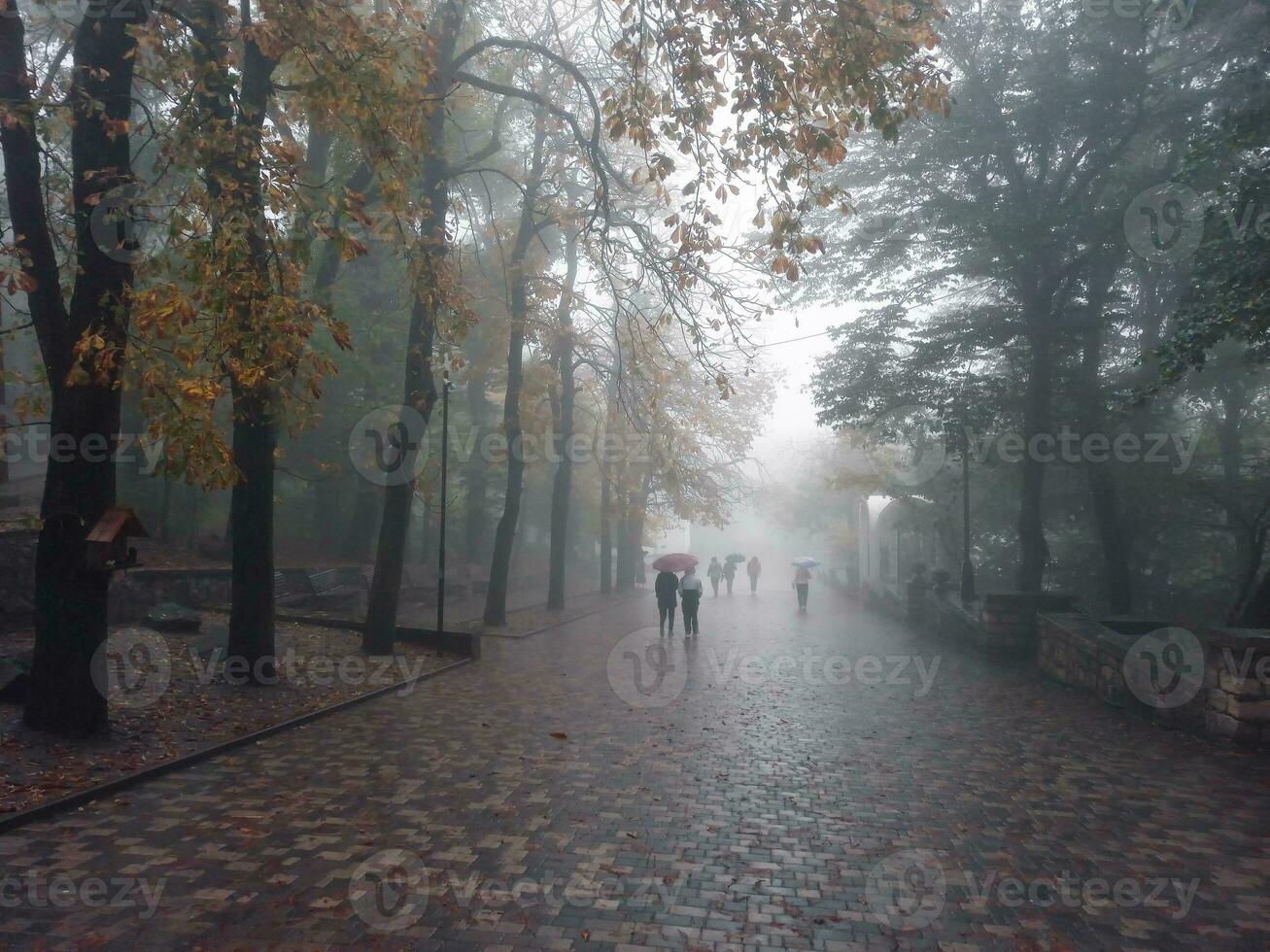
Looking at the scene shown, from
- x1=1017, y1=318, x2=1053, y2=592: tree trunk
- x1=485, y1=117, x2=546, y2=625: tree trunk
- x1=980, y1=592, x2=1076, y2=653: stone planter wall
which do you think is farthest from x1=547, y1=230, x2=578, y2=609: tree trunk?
x1=980, y1=592, x2=1076, y2=653: stone planter wall

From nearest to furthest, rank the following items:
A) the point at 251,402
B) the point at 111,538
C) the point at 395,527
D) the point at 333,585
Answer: the point at 111,538
the point at 251,402
the point at 395,527
the point at 333,585

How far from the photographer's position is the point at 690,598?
64.4 ft

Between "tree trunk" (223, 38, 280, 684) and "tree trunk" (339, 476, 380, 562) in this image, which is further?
"tree trunk" (339, 476, 380, 562)

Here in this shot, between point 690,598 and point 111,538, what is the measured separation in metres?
13.4

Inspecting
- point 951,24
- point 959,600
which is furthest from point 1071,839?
point 951,24

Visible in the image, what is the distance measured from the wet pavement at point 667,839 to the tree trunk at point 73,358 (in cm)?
136

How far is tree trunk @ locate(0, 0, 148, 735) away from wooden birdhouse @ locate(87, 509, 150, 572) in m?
0.13

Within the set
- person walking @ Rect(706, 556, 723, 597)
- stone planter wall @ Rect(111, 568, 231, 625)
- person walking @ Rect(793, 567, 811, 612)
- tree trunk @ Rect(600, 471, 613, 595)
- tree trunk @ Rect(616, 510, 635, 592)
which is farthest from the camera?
person walking @ Rect(706, 556, 723, 597)

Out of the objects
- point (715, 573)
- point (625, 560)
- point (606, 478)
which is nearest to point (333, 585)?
point (606, 478)

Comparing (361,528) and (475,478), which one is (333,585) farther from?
(475,478)

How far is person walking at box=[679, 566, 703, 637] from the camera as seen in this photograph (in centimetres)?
1962

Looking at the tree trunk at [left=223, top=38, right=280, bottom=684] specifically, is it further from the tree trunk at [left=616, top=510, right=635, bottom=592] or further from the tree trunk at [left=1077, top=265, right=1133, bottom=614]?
the tree trunk at [left=616, top=510, right=635, bottom=592]

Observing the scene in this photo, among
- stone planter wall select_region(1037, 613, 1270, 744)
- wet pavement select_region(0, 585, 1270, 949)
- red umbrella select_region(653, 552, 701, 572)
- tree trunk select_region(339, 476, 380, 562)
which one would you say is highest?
tree trunk select_region(339, 476, 380, 562)

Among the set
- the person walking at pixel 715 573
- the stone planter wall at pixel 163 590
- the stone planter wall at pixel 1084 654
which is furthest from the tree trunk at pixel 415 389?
the person walking at pixel 715 573
